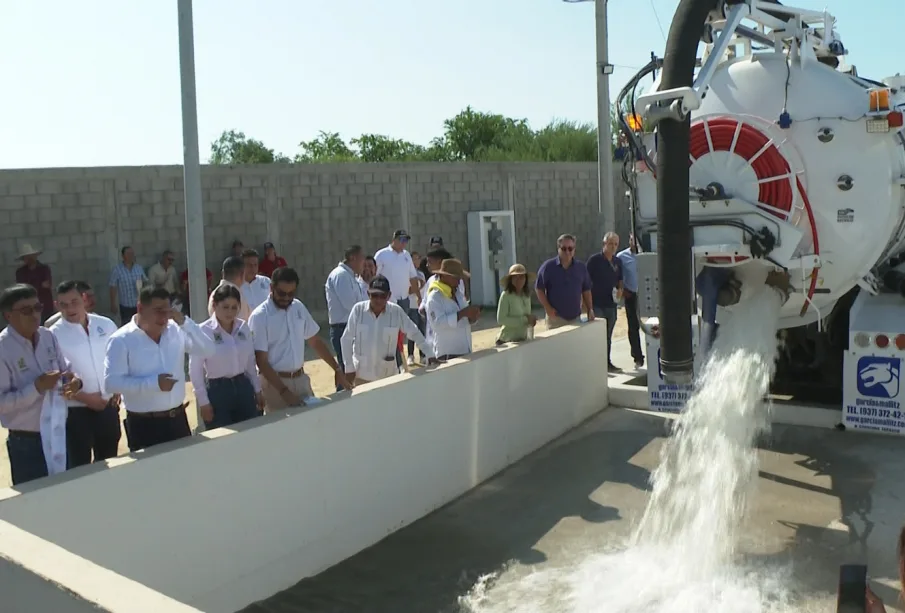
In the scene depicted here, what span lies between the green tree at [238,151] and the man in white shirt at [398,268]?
167 ft

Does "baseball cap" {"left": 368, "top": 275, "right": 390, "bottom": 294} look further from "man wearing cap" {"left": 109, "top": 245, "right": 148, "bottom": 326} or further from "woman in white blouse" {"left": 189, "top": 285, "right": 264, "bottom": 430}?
"man wearing cap" {"left": 109, "top": 245, "right": 148, "bottom": 326}

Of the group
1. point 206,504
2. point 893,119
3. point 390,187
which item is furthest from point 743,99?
point 390,187

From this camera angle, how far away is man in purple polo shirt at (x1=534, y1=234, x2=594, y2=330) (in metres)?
9.27

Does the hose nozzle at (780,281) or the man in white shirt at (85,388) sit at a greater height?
the hose nozzle at (780,281)

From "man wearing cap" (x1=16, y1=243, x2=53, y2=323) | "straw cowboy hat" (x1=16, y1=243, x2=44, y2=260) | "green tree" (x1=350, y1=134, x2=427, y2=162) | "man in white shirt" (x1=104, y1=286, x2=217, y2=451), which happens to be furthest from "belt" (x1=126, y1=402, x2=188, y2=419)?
"green tree" (x1=350, y1=134, x2=427, y2=162)

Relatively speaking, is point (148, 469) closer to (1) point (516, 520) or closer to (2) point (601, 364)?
(1) point (516, 520)

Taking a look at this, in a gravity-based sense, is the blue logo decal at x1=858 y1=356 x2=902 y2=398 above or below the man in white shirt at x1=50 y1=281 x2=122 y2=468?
below

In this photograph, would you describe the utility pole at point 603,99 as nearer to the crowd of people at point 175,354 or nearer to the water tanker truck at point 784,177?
the crowd of people at point 175,354

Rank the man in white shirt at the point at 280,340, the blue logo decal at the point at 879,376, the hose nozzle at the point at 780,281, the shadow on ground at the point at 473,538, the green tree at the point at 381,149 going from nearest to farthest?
1. the shadow on ground at the point at 473,538
2. the man in white shirt at the point at 280,340
3. the hose nozzle at the point at 780,281
4. the blue logo decal at the point at 879,376
5. the green tree at the point at 381,149

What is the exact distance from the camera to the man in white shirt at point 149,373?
4.95 meters

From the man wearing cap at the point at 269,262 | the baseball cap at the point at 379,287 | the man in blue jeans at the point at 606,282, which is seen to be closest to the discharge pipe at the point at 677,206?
the baseball cap at the point at 379,287

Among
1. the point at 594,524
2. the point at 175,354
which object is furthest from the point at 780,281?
the point at 175,354

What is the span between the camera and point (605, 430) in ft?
27.2

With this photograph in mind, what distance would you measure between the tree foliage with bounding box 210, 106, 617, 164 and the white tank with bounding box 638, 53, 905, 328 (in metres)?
27.7
